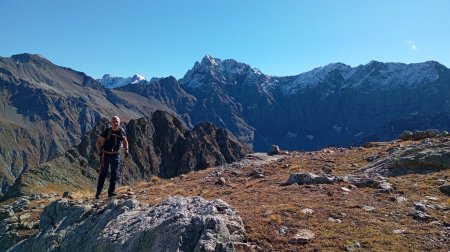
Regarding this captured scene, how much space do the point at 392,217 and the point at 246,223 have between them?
4.36m

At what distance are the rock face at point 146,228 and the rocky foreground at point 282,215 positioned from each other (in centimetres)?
4

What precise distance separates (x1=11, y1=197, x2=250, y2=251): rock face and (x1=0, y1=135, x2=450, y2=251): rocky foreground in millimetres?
37

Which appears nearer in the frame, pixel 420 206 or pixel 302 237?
pixel 302 237

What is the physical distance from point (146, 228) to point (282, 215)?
4.41 metres

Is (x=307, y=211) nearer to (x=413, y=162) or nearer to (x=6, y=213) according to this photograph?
(x=413, y=162)

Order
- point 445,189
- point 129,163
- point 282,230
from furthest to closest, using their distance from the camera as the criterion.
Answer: point 129,163 < point 445,189 < point 282,230

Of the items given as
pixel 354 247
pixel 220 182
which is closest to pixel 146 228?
pixel 354 247

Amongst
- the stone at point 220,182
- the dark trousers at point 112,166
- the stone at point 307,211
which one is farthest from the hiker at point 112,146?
the stone at point 307,211

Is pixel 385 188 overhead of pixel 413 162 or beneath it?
beneath

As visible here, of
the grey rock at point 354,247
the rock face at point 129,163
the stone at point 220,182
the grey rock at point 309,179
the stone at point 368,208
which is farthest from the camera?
the rock face at point 129,163

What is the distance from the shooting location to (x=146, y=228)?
14.1 m

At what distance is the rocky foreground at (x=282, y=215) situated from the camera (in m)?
11.8

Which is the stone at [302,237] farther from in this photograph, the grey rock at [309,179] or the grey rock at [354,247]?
the grey rock at [309,179]

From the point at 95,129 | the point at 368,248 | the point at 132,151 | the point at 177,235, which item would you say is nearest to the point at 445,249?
the point at 368,248
